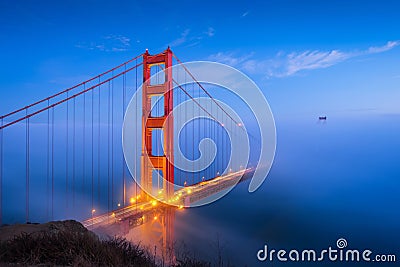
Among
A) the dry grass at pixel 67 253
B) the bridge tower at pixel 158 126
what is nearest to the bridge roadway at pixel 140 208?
the bridge tower at pixel 158 126

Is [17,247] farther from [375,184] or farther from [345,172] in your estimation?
[345,172]

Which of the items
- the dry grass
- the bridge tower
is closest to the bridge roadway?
the bridge tower

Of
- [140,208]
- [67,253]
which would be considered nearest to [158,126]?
[140,208]

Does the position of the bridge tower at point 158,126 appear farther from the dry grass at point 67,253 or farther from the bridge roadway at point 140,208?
the dry grass at point 67,253

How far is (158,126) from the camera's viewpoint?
37.0 feet

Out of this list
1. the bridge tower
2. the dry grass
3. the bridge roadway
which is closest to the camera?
the dry grass

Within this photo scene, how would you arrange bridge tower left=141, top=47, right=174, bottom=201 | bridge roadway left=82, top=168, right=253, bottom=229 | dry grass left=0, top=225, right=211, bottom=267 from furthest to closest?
1. bridge tower left=141, top=47, right=174, bottom=201
2. bridge roadway left=82, top=168, right=253, bottom=229
3. dry grass left=0, top=225, right=211, bottom=267

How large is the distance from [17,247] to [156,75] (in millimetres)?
10705

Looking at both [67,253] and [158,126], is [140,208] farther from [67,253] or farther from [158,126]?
[67,253]

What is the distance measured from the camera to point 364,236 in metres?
15.6

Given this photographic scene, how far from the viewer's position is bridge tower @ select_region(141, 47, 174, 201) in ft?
36.6

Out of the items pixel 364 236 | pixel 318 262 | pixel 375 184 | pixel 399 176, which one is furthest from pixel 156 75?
pixel 399 176

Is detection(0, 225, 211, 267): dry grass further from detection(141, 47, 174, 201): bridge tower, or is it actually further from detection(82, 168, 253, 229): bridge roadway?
detection(141, 47, 174, 201): bridge tower

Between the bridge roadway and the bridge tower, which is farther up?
the bridge tower
